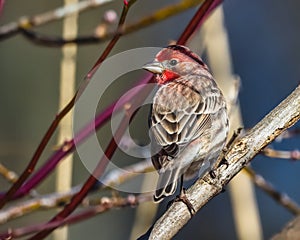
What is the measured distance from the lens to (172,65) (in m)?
3.56

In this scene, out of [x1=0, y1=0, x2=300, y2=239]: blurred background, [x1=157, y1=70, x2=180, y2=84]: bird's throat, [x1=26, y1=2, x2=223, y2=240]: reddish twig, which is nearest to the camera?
[x1=26, y1=2, x2=223, y2=240]: reddish twig

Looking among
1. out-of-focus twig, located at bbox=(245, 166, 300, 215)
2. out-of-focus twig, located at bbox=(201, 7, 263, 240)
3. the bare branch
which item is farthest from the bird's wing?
out-of-focus twig, located at bbox=(245, 166, 300, 215)

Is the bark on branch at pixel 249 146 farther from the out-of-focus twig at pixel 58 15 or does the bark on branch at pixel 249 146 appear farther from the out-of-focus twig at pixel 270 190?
the out-of-focus twig at pixel 58 15

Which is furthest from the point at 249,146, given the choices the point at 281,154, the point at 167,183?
the point at 281,154

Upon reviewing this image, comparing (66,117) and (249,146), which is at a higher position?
(66,117)

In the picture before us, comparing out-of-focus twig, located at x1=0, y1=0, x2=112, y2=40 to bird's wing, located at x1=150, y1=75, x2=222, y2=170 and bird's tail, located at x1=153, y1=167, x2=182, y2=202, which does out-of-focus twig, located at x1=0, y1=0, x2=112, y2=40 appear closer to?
bird's wing, located at x1=150, y1=75, x2=222, y2=170

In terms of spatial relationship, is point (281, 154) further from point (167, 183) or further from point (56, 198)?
point (56, 198)

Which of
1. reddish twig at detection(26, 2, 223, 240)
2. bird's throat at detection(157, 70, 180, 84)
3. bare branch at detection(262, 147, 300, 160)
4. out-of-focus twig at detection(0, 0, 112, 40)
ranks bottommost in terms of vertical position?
bare branch at detection(262, 147, 300, 160)

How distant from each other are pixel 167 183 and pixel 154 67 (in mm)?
710

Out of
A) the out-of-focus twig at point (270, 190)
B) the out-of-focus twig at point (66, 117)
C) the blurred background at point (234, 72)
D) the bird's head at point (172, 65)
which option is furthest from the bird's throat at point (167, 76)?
the blurred background at point (234, 72)

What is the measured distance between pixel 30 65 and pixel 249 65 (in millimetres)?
2681

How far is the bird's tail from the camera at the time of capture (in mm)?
2748

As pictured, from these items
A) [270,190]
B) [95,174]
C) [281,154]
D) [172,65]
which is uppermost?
[172,65]

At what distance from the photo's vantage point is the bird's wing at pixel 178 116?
3025mm
